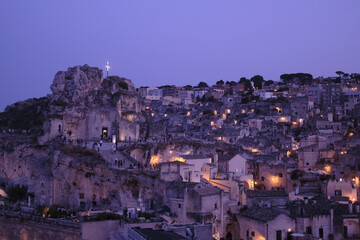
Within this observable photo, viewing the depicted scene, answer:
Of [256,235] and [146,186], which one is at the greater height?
[146,186]

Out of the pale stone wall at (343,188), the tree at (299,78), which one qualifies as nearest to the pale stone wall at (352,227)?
the pale stone wall at (343,188)

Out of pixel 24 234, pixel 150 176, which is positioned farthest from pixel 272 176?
pixel 24 234

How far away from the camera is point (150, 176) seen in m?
40.0

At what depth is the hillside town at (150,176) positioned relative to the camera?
32.8 meters

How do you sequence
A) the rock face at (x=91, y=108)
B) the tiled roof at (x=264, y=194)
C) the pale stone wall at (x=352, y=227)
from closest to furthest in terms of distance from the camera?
the pale stone wall at (x=352, y=227)
the tiled roof at (x=264, y=194)
the rock face at (x=91, y=108)

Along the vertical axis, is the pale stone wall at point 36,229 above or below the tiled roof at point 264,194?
below

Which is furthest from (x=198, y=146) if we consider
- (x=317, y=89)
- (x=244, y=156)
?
(x=317, y=89)

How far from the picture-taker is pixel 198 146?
165 ft

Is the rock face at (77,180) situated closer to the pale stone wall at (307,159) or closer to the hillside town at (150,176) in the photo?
the hillside town at (150,176)

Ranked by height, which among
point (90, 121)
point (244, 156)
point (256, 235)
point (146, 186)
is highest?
point (90, 121)

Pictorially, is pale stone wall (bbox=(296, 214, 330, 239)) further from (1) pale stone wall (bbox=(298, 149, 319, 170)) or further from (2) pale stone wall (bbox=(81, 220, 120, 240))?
(1) pale stone wall (bbox=(298, 149, 319, 170))

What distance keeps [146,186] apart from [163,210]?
477 cm

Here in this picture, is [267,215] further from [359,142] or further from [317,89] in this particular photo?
[317,89]

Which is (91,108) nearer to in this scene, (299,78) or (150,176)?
(150,176)
